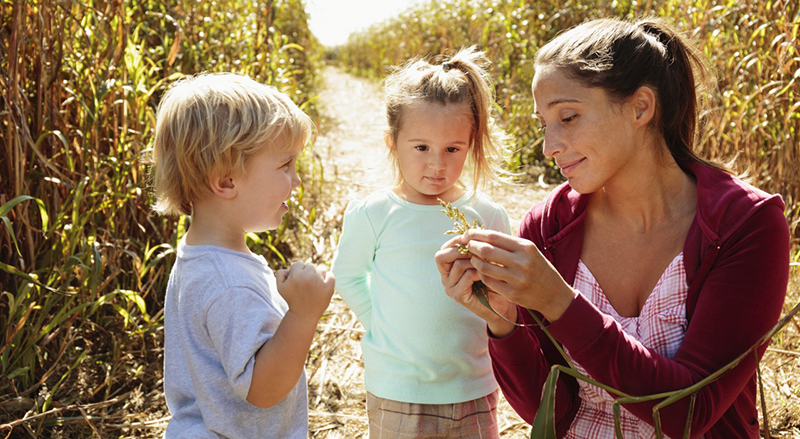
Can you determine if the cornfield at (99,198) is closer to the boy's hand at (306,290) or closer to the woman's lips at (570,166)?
the woman's lips at (570,166)

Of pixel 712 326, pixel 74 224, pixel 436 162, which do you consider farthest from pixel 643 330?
pixel 74 224

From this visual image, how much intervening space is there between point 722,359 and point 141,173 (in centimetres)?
215

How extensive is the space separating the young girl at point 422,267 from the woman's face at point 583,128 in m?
0.36

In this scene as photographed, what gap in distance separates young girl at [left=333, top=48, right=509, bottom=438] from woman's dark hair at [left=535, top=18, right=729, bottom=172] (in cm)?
35

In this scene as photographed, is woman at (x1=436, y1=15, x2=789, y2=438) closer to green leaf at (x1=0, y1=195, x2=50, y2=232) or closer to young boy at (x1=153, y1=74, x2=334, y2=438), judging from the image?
young boy at (x1=153, y1=74, x2=334, y2=438)

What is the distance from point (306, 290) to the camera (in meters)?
1.38

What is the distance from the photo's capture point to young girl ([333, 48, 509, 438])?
1910mm

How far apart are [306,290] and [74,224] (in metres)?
1.39

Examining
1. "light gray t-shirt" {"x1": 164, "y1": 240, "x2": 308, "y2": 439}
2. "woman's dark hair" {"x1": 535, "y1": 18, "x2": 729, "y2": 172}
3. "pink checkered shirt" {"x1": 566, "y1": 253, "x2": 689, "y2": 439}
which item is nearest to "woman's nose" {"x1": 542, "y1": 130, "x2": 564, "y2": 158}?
"woman's dark hair" {"x1": 535, "y1": 18, "x2": 729, "y2": 172}

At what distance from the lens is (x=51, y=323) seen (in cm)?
234

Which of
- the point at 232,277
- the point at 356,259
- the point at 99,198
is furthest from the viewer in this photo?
the point at 99,198

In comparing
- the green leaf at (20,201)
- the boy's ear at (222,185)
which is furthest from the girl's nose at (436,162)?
the green leaf at (20,201)

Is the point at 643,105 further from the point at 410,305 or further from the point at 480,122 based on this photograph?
the point at 410,305

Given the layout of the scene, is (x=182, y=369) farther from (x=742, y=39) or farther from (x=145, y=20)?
(x=742, y=39)
